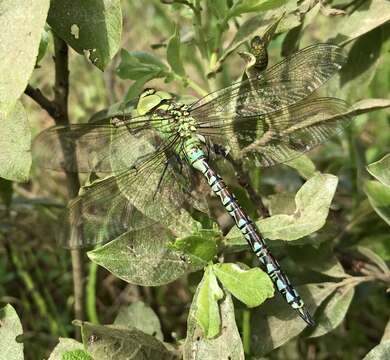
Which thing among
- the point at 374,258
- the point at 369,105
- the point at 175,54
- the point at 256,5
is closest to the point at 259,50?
the point at 256,5

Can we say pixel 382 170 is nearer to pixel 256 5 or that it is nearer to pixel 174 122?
pixel 256 5

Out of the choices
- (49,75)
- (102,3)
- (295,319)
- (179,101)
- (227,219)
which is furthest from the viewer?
(49,75)

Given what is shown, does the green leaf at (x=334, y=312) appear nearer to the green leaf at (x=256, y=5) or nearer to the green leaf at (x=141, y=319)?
the green leaf at (x=141, y=319)

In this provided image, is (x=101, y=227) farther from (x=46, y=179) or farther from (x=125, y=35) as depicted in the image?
(x=125, y=35)

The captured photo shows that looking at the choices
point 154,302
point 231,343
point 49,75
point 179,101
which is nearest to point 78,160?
point 179,101

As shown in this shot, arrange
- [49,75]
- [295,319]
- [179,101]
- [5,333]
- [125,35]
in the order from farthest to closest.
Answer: [125,35] < [49,75] < [179,101] < [295,319] < [5,333]

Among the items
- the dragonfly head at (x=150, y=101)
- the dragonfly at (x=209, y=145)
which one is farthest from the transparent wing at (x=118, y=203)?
the dragonfly head at (x=150, y=101)

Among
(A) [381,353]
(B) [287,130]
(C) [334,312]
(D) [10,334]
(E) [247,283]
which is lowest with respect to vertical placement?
(A) [381,353]
